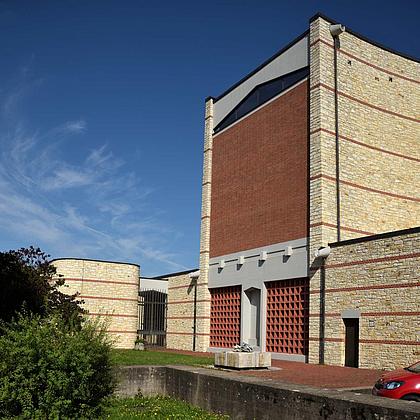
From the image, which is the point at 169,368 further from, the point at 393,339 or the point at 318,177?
the point at 318,177

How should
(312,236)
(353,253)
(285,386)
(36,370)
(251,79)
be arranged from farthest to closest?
(251,79), (312,236), (353,253), (285,386), (36,370)

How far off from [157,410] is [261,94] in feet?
59.3

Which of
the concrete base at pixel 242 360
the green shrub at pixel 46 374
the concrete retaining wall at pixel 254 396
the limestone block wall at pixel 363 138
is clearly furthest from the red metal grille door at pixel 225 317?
the green shrub at pixel 46 374

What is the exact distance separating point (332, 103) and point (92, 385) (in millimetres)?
17233

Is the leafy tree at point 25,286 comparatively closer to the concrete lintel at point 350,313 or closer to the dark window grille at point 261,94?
the concrete lintel at point 350,313

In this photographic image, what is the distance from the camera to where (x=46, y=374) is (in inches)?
304

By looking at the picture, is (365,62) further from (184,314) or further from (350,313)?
(184,314)

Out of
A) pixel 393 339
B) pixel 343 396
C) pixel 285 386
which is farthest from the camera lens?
pixel 393 339

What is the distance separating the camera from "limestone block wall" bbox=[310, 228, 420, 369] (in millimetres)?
17484

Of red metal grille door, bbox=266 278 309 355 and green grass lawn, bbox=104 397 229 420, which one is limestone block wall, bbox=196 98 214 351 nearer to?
red metal grille door, bbox=266 278 309 355

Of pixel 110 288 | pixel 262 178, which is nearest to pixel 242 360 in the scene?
pixel 262 178

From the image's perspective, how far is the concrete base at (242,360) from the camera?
54.9 feet

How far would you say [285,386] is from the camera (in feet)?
33.6

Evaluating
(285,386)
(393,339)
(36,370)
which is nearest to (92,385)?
(36,370)
